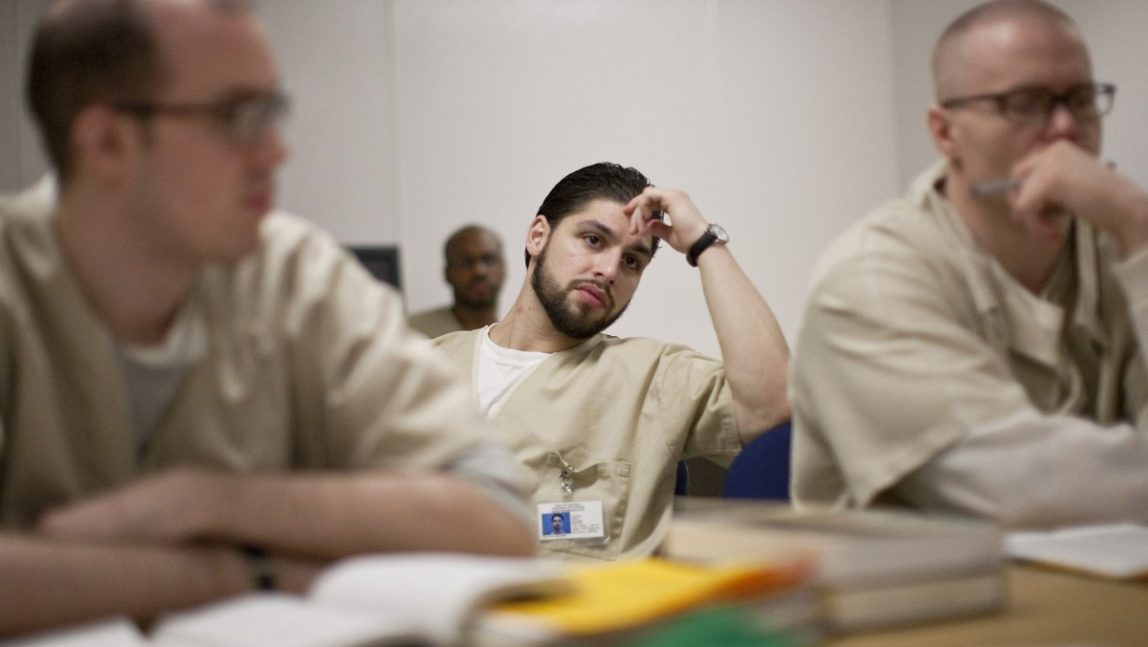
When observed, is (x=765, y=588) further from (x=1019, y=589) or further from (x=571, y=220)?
(x=571, y=220)

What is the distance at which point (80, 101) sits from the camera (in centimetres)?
118

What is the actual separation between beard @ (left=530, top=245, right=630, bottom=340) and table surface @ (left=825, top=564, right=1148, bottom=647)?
1.47 metres

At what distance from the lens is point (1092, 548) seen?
4.14ft

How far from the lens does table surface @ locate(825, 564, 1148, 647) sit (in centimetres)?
92

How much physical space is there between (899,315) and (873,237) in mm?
145

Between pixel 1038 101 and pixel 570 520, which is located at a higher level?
pixel 1038 101

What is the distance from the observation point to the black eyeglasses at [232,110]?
1.16m

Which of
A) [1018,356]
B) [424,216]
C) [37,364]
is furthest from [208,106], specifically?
[424,216]

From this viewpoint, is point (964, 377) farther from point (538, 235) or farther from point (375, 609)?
point (538, 235)

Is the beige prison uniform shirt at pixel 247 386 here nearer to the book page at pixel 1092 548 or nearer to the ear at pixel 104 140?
the ear at pixel 104 140

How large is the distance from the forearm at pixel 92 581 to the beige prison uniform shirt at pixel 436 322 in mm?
2514

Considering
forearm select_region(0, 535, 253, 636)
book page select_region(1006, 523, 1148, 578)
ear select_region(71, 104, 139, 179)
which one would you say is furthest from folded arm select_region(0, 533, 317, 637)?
book page select_region(1006, 523, 1148, 578)

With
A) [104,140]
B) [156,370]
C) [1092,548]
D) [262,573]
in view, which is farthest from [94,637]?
[1092,548]

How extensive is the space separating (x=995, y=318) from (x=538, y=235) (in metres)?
1.36
